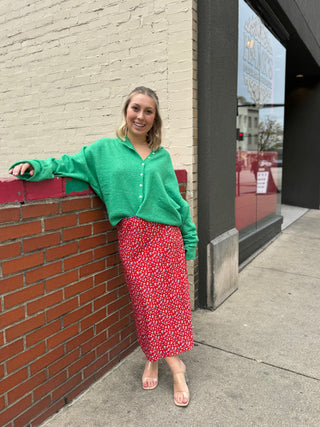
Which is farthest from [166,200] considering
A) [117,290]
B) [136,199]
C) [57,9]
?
[57,9]

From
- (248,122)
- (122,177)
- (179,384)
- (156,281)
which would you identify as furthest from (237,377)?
(248,122)

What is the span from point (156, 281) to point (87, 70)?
2.77m

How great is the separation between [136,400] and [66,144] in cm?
308

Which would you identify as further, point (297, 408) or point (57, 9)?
point (57, 9)

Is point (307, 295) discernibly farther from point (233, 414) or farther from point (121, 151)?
point (121, 151)

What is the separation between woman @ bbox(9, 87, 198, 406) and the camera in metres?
2.15

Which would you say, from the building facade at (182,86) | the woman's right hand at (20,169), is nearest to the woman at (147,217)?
the woman's right hand at (20,169)

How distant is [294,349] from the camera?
2.80 meters

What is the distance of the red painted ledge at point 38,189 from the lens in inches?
67.6

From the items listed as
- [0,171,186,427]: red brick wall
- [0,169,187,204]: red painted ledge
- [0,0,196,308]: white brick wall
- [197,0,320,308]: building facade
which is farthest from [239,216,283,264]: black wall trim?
[0,169,187,204]: red painted ledge

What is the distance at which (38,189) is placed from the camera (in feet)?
6.16

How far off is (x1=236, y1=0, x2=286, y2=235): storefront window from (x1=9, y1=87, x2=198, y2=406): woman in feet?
8.57

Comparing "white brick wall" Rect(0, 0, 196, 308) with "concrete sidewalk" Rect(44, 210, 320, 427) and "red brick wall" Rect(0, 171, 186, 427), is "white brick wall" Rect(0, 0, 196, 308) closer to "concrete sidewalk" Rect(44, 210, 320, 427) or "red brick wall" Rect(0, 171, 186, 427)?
"concrete sidewalk" Rect(44, 210, 320, 427)

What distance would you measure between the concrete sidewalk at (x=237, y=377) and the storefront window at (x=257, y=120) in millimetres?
1568
